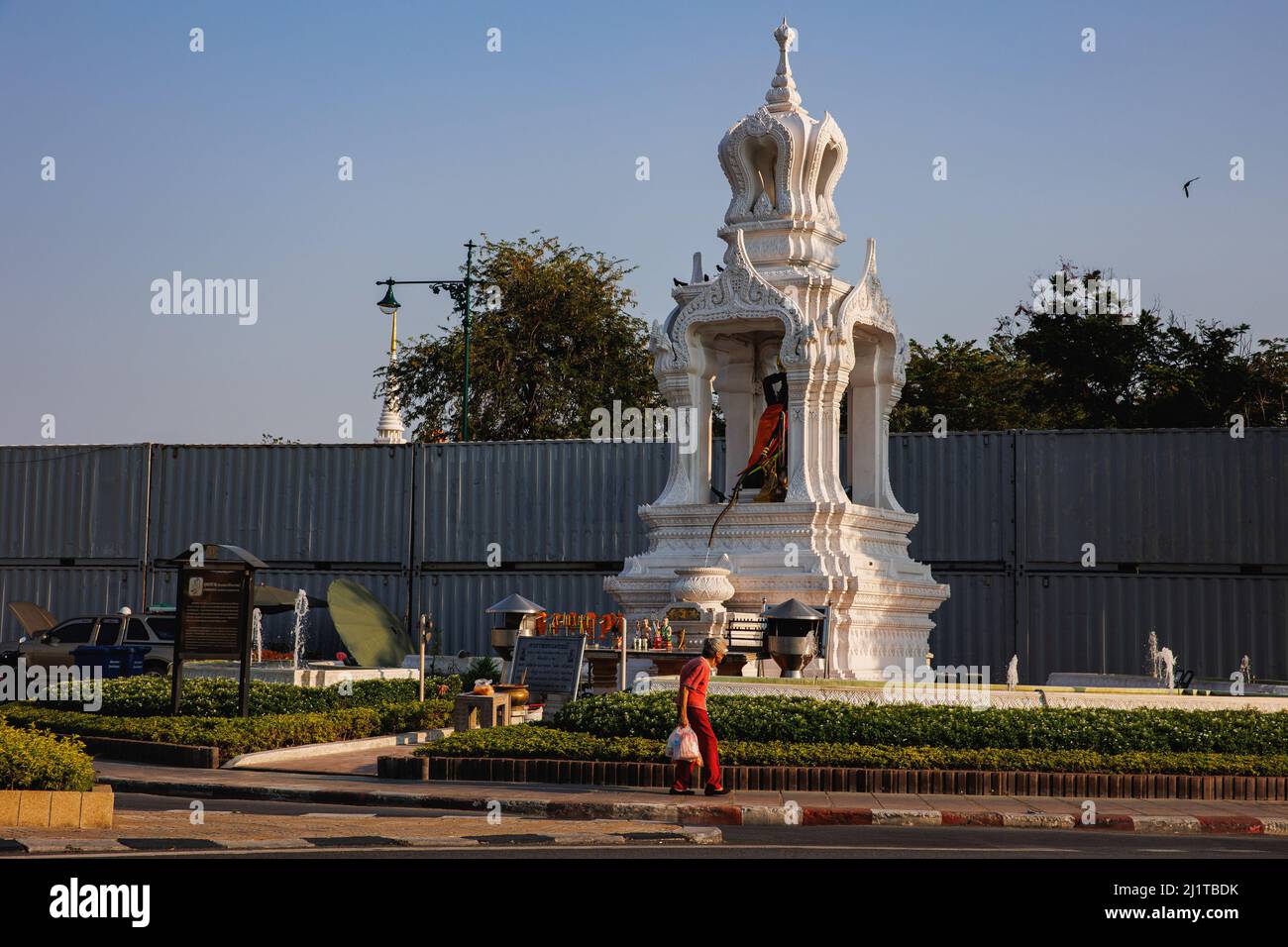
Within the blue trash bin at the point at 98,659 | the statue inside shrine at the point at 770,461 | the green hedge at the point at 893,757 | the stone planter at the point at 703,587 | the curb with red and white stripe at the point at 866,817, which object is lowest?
the curb with red and white stripe at the point at 866,817

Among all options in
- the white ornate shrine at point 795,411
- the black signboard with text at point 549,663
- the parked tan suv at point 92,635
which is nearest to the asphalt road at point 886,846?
the black signboard with text at point 549,663

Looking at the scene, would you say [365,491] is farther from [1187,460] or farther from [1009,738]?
[1009,738]

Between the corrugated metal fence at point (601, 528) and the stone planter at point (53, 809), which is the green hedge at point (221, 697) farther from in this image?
the stone planter at point (53, 809)

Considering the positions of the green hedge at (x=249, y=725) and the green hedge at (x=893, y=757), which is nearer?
the green hedge at (x=893, y=757)

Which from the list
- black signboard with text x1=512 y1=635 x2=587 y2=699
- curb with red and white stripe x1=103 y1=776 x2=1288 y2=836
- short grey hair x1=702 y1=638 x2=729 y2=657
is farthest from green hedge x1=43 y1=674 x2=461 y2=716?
curb with red and white stripe x1=103 y1=776 x2=1288 y2=836

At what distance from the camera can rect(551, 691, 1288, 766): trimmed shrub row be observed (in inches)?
668

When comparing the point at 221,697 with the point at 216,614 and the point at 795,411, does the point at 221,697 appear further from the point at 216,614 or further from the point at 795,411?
the point at 795,411

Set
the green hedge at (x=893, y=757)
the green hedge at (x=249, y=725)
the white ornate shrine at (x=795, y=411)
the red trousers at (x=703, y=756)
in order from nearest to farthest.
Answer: the red trousers at (x=703, y=756), the green hedge at (x=893, y=757), the green hedge at (x=249, y=725), the white ornate shrine at (x=795, y=411)

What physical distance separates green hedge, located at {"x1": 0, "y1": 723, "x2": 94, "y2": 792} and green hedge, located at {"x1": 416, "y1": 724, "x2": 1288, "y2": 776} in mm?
4976

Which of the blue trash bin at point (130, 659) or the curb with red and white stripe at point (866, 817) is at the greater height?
the blue trash bin at point (130, 659)

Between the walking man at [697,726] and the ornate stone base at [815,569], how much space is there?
26.3ft

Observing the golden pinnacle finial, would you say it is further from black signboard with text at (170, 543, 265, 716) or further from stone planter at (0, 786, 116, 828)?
stone planter at (0, 786, 116, 828)

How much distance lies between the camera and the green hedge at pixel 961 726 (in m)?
17.0

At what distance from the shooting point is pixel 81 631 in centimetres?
2842
